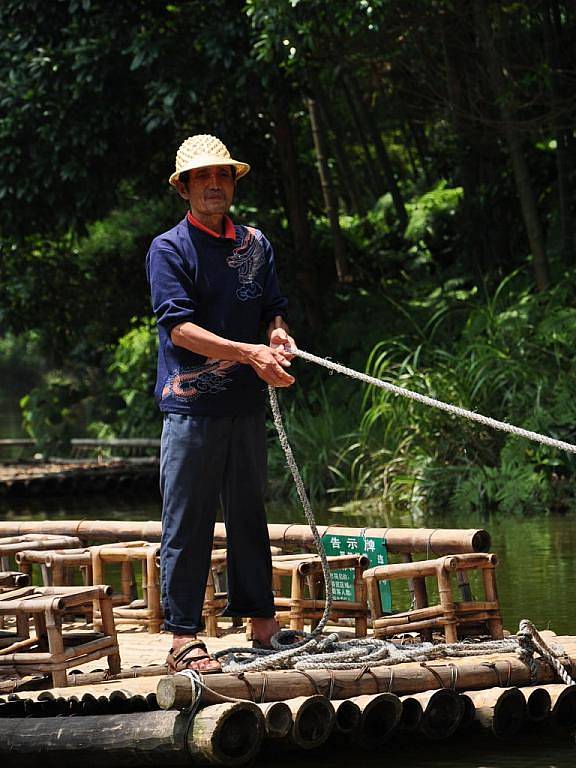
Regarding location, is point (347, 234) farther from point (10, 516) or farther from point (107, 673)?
point (107, 673)

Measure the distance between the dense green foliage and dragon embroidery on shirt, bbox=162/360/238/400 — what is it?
25.9 ft

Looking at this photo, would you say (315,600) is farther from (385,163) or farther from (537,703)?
(385,163)

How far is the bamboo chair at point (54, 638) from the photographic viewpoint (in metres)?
5.44

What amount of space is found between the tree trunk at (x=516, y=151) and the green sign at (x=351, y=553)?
8.81 meters

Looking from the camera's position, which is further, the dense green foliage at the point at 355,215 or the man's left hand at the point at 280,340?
the dense green foliage at the point at 355,215

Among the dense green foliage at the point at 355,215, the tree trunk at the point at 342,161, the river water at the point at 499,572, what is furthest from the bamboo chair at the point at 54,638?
the tree trunk at the point at 342,161

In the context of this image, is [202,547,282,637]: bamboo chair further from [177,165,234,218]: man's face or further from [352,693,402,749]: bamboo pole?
[177,165,234,218]: man's face

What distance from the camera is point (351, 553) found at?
6.70m

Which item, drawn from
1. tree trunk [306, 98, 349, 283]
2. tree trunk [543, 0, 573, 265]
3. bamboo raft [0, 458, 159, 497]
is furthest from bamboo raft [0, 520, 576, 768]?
tree trunk [306, 98, 349, 283]

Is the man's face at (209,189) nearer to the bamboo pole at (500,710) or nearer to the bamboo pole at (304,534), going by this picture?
the bamboo pole at (304,534)

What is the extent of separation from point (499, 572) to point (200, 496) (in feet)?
16.2

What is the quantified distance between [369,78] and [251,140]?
5.45ft

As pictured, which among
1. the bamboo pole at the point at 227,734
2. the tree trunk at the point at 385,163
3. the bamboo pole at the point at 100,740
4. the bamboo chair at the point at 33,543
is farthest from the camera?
the tree trunk at the point at 385,163

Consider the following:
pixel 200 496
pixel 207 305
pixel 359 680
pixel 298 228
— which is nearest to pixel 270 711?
pixel 359 680
